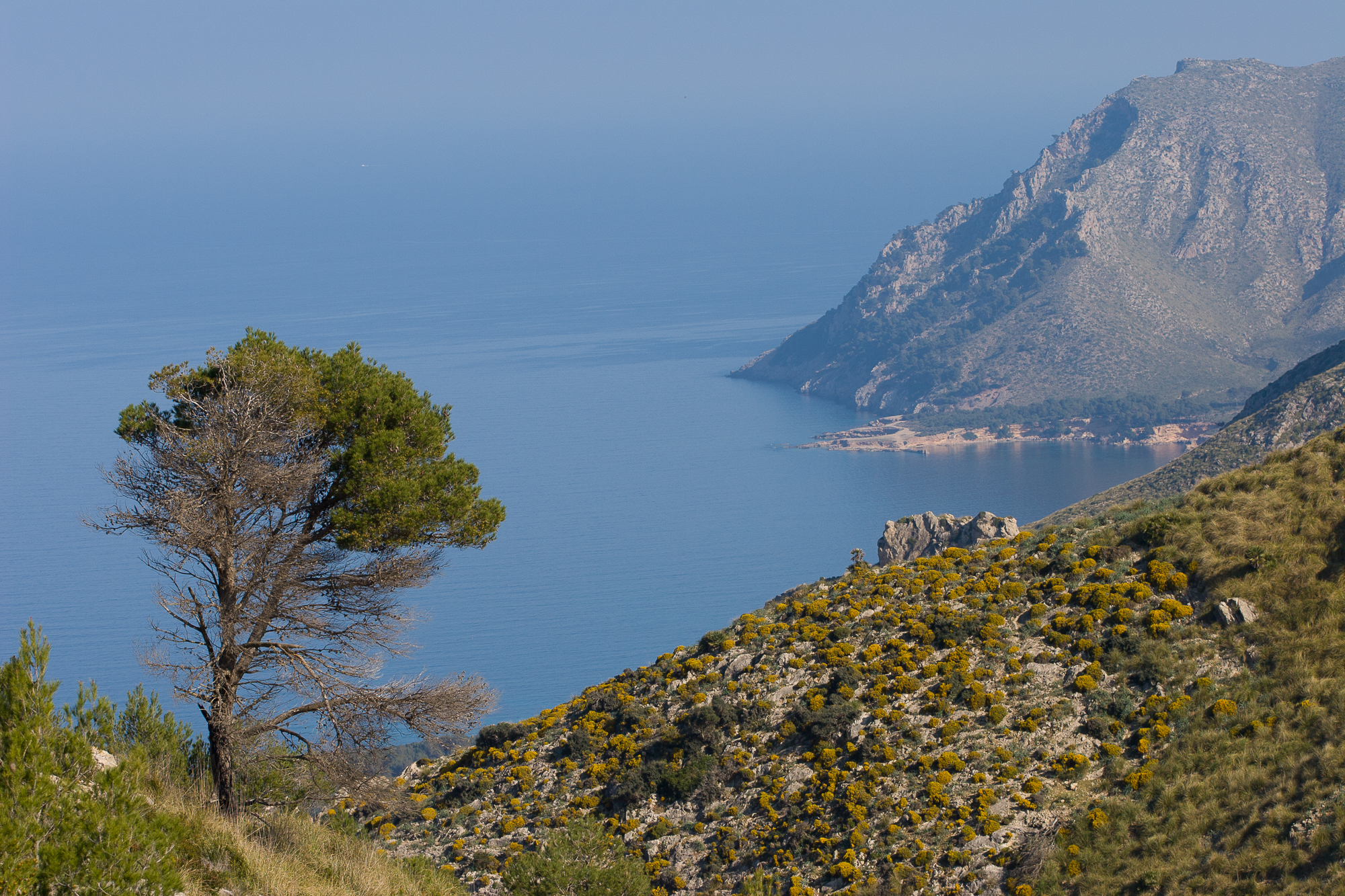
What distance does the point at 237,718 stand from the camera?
15930 millimetres

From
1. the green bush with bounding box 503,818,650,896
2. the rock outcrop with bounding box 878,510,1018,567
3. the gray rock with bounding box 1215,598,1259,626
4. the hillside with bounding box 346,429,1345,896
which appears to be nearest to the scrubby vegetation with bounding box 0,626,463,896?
the green bush with bounding box 503,818,650,896

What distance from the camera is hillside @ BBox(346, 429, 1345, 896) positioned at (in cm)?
1652

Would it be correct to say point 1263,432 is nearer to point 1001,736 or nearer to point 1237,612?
point 1237,612

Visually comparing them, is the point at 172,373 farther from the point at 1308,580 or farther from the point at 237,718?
the point at 1308,580

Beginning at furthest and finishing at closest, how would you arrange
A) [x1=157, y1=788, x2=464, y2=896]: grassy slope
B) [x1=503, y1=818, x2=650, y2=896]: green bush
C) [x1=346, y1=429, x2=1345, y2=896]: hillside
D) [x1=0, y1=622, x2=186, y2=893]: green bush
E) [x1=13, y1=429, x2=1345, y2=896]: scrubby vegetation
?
[x1=346, y1=429, x2=1345, y2=896]: hillside → [x1=13, y1=429, x2=1345, y2=896]: scrubby vegetation → [x1=503, y1=818, x2=650, y2=896]: green bush → [x1=157, y1=788, x2=464, y2=896]: grassy slope → [x1=0, y1=622, x2=186, y2=893]: green bush

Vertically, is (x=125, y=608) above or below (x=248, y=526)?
below

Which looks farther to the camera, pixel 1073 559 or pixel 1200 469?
pixel 1200 469

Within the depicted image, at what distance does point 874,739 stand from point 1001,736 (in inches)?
88.7

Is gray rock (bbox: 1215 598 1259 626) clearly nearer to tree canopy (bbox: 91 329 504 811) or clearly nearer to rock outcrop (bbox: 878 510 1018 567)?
rock outcrop (bbox: 878 510 1018 567)

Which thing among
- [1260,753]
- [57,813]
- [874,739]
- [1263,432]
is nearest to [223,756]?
[57,813]

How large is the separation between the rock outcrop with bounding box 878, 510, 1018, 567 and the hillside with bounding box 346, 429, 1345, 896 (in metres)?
8.18

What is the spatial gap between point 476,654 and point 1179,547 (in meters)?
116

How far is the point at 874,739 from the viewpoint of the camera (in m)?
19.9

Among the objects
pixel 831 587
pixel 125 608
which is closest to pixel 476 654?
pixel 125 608
